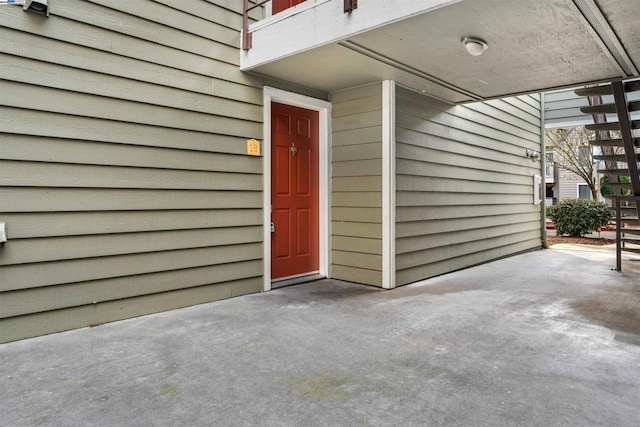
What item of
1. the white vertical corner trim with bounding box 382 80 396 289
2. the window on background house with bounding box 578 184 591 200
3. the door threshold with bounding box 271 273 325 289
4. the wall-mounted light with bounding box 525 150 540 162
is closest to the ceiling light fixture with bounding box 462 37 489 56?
the white vertical corner trim with bounding box 382 80 396 289

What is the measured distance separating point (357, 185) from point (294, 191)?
2.29 ft

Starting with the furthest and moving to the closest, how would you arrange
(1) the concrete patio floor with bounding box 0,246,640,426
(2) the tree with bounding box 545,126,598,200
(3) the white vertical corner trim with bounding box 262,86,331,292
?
(2) the tree with bounding box 545,126,598,200 < (3) the white vertical corner trim with bounding box 262,86,331,292 < (1) the concrete patio floor with bounding box 0,246,640,426

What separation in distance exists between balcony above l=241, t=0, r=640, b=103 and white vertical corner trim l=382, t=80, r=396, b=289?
0.79ft

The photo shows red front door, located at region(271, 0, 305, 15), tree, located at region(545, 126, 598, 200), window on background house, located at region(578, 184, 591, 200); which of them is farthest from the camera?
window on background house, located at region(578, 184, 591, 200)

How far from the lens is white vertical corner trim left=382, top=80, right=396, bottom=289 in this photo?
4.10m

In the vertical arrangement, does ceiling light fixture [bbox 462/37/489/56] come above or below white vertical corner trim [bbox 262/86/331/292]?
above

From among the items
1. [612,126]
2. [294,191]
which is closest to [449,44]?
[294,191]

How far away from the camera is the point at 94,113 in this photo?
283 centimetres

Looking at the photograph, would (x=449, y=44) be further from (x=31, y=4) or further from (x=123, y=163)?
(x=31, y=4)

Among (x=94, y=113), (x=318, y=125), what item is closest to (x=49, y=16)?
(x=94, y=113)

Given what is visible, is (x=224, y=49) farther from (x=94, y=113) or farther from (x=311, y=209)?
(x=311, y=209)

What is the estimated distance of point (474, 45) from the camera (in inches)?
119

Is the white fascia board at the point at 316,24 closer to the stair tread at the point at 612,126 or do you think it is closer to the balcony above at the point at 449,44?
the balcony above at the point at 449,44

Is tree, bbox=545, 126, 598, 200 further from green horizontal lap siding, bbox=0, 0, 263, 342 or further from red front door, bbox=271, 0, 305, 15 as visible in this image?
green horizontal lap siding, bbox=0, 0, 263, 342
